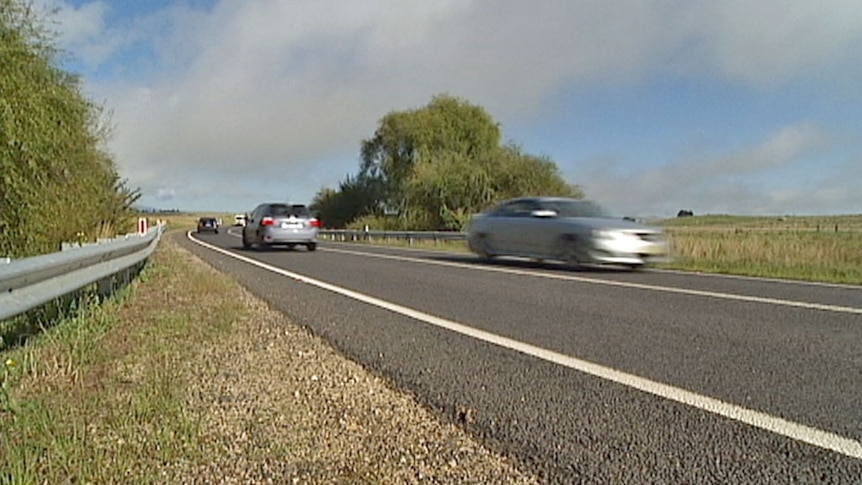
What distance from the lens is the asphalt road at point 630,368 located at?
10.4ft

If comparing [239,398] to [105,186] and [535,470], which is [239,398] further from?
[105,186]

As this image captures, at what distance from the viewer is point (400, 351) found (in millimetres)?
5480

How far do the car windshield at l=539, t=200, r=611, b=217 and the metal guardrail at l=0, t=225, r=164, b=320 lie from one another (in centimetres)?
934

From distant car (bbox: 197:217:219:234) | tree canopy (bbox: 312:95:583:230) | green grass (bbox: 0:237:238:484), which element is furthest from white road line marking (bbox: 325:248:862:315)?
distant car (bbox: 197:217:219:234)

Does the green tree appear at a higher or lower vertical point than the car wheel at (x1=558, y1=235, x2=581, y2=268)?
higher

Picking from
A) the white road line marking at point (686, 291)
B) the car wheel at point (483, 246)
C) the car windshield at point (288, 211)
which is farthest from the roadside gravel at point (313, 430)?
the car windshield at point (288, 211)

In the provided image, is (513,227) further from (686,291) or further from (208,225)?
(208,225)

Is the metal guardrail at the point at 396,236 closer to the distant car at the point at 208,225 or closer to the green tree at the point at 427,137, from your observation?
the green tree at the point at 427,137

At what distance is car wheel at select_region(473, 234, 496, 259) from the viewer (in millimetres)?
15586

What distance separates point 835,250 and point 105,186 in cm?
2158

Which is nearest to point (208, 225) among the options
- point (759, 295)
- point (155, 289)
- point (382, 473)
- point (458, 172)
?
point (458, 172)

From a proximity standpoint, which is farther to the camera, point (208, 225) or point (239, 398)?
point (208, 225)

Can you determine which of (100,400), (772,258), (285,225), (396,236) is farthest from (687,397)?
(396,236)

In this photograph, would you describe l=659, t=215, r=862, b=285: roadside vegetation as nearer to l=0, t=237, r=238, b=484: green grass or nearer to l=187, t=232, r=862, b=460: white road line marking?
l=187, t=232, r=862, b=460: white road line marking
